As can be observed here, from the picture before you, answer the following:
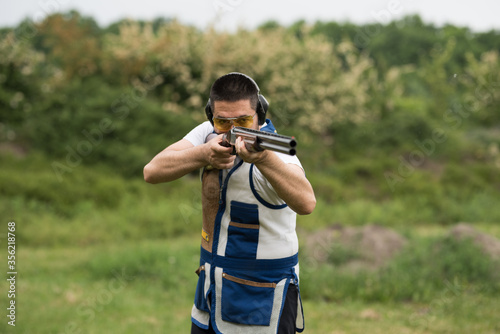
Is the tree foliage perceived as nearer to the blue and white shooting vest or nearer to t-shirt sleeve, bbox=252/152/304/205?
the blue and white shooting vest

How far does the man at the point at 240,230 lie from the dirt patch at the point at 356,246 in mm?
5033

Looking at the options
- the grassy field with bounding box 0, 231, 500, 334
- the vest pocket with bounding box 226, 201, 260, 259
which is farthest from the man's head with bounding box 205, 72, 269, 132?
the grassy field with bounding box 0, 231, 500, 334

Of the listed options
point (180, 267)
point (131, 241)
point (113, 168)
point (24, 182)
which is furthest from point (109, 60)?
point (180, 267)

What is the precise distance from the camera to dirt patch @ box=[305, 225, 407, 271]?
25.2ft

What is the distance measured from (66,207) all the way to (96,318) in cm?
605

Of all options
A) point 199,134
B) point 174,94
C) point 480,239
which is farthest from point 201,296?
point 174,94

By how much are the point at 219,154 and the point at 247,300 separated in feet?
2.69

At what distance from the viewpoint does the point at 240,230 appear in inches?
101

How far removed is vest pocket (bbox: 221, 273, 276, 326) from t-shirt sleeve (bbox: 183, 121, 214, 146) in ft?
2.30

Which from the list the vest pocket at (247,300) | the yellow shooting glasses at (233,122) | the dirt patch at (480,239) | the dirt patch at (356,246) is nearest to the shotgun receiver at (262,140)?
the yellow shooting glasses at (233,122)

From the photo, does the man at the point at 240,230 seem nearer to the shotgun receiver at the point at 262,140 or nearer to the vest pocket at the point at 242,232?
the vest pocket at the point at 242,232

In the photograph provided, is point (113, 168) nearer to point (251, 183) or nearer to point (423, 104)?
point (251, 183)

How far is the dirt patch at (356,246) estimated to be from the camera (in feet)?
25.2

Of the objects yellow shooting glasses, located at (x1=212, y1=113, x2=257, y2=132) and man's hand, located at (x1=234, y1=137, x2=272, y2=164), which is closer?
man's hand, located at (x1=234, y1=137, x2=272, y2=164)
